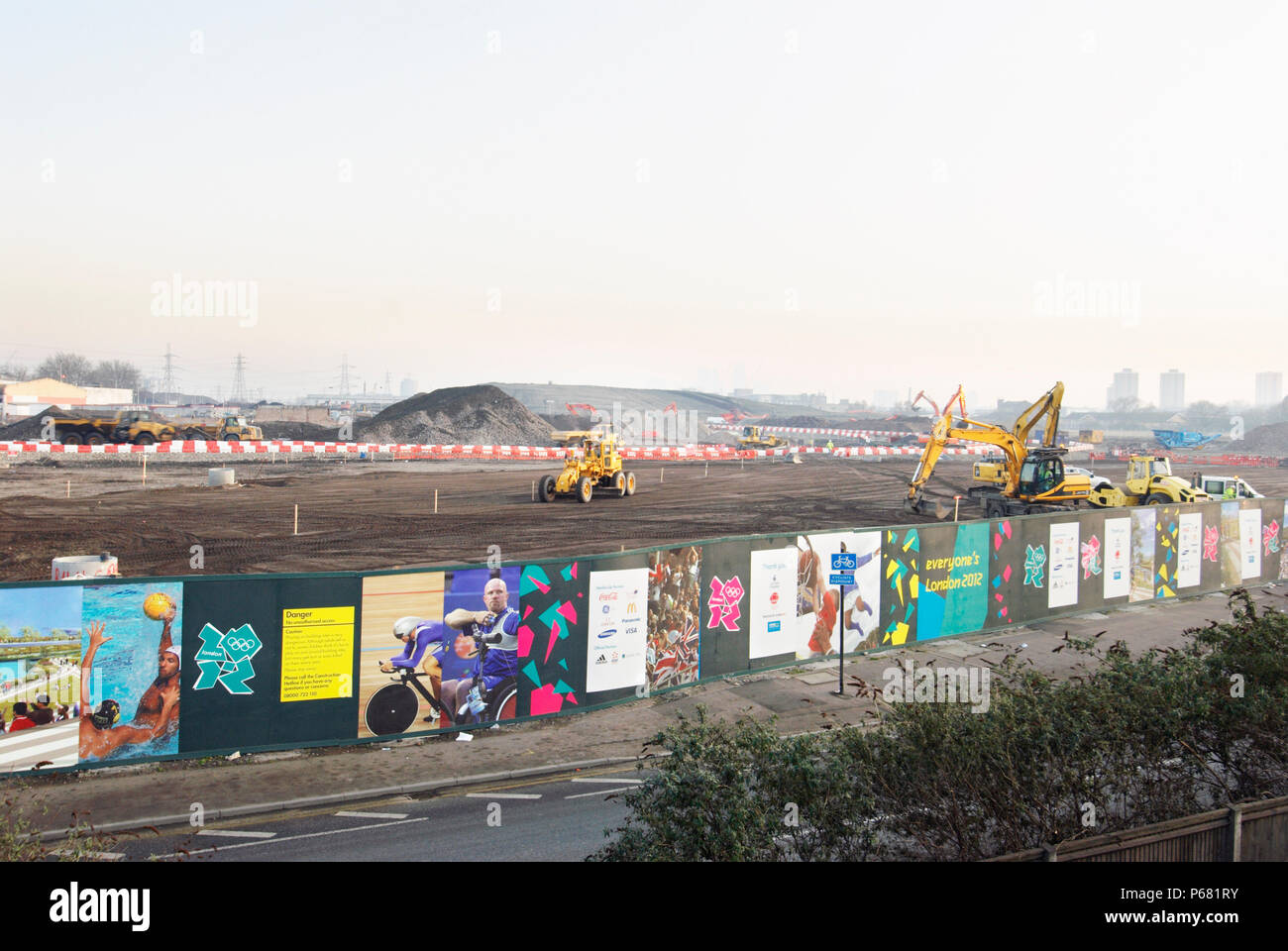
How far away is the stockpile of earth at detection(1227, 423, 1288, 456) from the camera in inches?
4486

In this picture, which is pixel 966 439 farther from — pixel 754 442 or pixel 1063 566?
pixel 754 442

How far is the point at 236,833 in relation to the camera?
10.7m

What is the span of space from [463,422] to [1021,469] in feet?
178

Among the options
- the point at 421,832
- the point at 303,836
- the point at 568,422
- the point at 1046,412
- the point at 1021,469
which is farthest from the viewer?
the point at 568,422

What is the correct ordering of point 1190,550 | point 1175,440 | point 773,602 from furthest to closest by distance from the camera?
Answer: point 1175,440
point 1190,550
point 773,602

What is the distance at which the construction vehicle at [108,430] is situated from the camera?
5509cm

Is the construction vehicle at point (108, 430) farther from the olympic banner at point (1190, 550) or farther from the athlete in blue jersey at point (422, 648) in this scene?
the olympic banner at point (1190, 550)

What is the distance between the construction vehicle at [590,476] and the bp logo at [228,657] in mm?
25675

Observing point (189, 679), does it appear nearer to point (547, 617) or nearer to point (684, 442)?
point (547, 617)

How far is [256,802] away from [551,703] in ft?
16.7

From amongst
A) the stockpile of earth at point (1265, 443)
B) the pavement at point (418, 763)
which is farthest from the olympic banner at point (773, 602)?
the stockpile of earth at point (1265, 443)

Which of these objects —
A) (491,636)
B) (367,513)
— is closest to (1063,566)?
(491,636)

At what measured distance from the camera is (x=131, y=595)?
Result: 12328 mm
